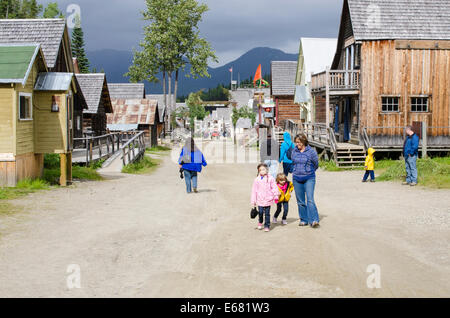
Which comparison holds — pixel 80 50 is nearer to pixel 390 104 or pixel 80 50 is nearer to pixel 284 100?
pixel 284 100

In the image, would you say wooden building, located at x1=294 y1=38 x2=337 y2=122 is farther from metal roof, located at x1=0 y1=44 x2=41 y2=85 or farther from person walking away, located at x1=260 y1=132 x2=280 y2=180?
person walking away, located at x1=260 y1=132 x2=280 y2=180

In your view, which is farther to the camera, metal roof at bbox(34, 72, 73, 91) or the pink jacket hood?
metal roof at bbox(34, 72, 73, 91)

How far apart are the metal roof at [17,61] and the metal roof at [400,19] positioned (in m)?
16.8

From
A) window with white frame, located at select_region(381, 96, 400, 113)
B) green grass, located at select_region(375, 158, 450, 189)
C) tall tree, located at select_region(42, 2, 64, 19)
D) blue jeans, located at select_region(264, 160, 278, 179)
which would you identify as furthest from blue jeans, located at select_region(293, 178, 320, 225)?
tall tree, located at select_region(42, 2, 64, 19)

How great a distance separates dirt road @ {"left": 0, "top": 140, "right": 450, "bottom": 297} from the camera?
635cm

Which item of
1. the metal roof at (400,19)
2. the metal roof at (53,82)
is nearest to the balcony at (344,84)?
the metal roof at (400,19)

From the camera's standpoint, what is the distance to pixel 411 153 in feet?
55.9

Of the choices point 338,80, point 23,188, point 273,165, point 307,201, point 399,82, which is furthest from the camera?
point 338,80

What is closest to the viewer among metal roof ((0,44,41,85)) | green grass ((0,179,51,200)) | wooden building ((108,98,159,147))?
green grass ((0,179,51,200))

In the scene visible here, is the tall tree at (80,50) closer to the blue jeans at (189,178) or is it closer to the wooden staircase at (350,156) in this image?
the wooden staircase at (350,156)

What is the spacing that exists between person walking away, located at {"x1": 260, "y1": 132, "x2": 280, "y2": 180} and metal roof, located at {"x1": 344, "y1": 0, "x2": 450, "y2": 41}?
15450mm

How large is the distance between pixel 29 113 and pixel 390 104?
1759 centimetres

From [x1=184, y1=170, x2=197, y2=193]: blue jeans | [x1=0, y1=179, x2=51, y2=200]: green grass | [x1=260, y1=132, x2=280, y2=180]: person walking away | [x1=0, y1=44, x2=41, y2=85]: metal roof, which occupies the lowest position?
[x1=0, y1=179, x2=51, y2=200]: green grass

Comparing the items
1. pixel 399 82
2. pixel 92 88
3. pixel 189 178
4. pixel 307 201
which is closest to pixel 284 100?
pixel 92 88
